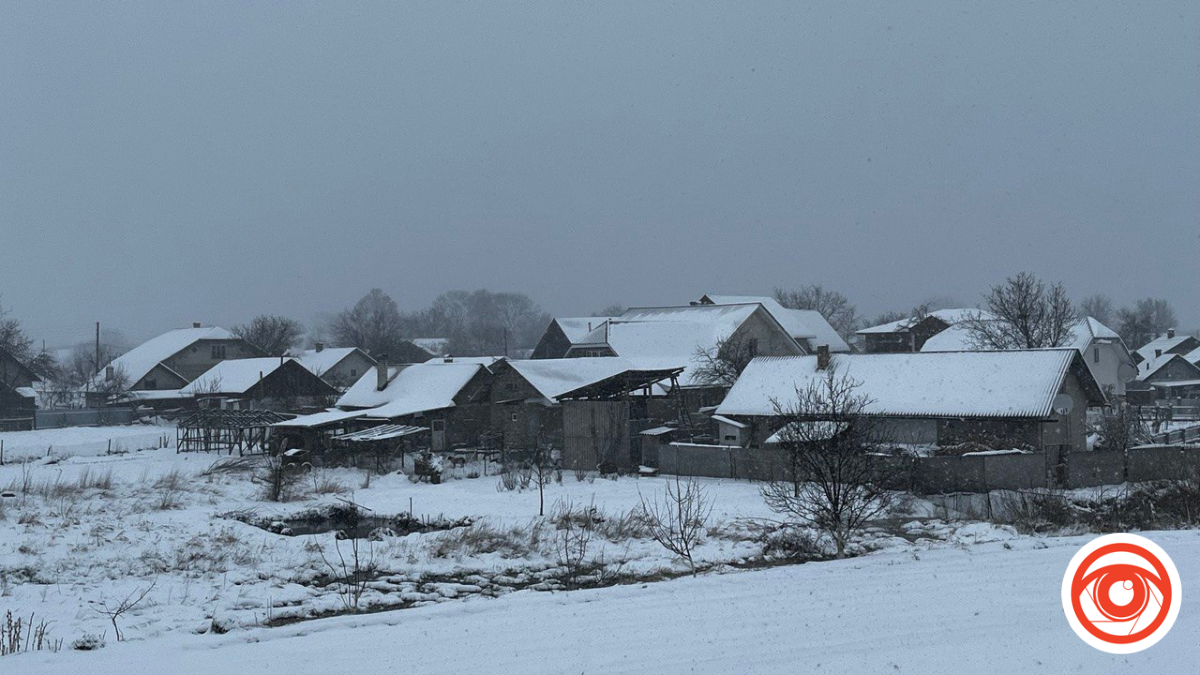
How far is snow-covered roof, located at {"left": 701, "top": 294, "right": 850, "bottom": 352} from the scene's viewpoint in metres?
70.2

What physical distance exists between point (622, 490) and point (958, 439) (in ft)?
36.6

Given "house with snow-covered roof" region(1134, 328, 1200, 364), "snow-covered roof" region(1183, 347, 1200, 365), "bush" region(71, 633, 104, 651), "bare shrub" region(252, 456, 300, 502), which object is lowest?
"bush" region(71, 633, 104, 651)

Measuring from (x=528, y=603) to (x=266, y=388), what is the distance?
45.6m

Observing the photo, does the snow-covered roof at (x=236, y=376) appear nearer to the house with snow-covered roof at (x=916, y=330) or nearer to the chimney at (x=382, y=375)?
the chimney at (x=382, y=375)

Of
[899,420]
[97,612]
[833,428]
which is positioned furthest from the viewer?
[899,420]

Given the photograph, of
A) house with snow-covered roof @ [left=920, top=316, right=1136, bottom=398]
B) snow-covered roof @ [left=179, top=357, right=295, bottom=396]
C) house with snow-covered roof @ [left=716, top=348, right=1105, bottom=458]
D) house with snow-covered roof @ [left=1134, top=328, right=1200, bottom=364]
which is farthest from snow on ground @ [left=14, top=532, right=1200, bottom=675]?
house with snow-covered roof @ [left=1134, top=328, right=1200, bottom=364]

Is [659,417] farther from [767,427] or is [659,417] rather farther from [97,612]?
[97,612]

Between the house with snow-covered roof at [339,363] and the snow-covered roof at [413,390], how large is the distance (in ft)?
111

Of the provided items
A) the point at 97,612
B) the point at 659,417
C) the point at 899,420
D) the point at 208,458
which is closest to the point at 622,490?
the point at 899,420

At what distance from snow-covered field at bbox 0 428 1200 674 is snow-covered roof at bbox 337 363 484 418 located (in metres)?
17.8

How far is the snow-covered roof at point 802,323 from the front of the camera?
70.2 meters

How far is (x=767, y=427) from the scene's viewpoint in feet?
112

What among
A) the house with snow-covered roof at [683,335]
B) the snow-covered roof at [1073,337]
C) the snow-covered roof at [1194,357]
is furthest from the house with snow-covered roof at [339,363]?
the snow-covered roof at [1194,357]

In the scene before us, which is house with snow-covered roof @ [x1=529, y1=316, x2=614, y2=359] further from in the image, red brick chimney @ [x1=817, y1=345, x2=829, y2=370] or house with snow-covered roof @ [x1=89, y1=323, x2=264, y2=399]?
red brick chimney @ [x1=817, y1=345, x2=829, y2=370]
